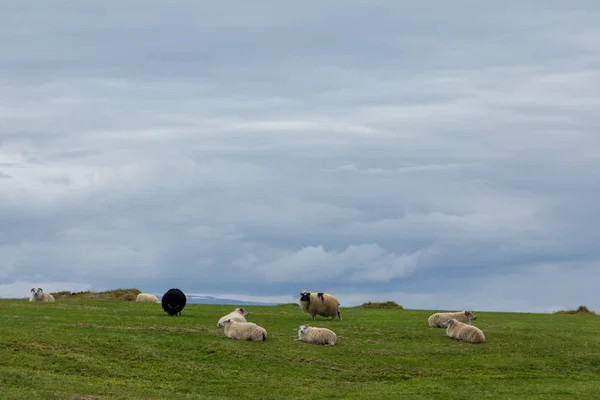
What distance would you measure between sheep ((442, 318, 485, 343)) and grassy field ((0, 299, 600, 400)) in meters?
0.45

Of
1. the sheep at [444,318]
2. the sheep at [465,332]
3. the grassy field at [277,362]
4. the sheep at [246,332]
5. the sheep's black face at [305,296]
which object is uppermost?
the sheep's black face at [305,296]

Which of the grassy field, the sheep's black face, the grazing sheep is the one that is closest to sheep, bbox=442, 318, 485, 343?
the grassy field

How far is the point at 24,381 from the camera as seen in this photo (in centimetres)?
2641

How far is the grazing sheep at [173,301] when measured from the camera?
45.2m

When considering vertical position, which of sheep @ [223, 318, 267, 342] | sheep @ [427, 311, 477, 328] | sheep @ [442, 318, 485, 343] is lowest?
sheep @ [223, 318, 267, 342]

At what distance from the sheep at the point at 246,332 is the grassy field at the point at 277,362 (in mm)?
551

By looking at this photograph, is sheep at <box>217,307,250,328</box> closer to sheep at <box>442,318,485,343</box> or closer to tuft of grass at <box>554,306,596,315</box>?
sheep at <box>442,318,485,343</box>

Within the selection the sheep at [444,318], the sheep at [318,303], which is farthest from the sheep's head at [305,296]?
the sheep at [444,318]

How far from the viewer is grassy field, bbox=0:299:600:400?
2731cm

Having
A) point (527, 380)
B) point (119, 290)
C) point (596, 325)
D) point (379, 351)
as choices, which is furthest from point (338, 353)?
point (119, 290)

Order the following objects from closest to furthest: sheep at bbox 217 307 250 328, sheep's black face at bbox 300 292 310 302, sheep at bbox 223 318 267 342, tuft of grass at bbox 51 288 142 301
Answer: sheep at bbox 223 318 267 342 < sheep at bbox 217 307 250 328 < sheep's black face at bbox 300 292 310 302 < tuft of grass at bbox 51 288 142 301

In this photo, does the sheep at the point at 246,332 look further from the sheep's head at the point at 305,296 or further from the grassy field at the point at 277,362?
the sheep's head at the point at 305,296

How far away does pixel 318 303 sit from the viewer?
44.8m

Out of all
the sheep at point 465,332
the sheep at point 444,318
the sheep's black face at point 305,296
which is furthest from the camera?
the sheep's black face at point 305,296
